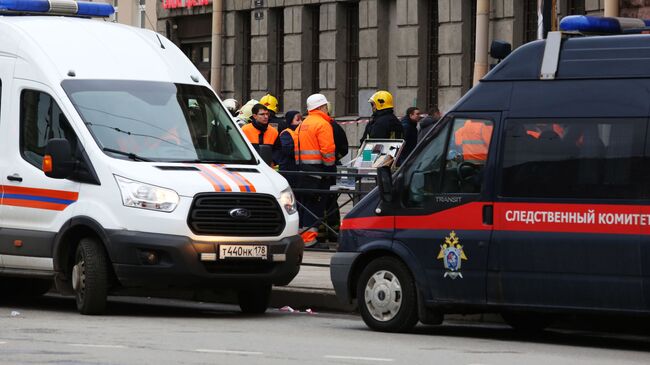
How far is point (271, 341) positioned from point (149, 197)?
92.6 inches

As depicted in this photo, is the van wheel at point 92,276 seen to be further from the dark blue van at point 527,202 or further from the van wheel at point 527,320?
the van wheel at point 527,320

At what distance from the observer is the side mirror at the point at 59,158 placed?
15.6 metres

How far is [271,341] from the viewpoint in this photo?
13.4 m

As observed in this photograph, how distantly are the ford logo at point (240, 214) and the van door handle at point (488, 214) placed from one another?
2525mm

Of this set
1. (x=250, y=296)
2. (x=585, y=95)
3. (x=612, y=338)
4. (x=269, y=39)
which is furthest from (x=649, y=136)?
(x=269, y=39)

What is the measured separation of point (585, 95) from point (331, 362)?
9.96ft

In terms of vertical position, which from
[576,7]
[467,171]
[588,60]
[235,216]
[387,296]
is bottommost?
[387,296]

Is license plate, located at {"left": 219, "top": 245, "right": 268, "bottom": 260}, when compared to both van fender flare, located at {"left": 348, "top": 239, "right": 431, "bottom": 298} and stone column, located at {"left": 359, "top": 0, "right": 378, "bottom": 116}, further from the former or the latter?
stone column, located at {"left": 359, "top": 0, "right": 378, "bottom": 116}

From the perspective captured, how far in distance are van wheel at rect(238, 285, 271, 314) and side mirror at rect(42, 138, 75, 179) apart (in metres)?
1.94

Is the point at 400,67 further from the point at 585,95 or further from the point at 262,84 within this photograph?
the point at 585,95

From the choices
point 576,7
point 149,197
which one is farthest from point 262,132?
point 576,7

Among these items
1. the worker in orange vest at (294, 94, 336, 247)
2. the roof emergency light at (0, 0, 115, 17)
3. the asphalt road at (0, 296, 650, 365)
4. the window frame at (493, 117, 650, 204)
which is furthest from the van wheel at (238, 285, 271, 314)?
the worker in orange vest at (294, 94, 336, 247)

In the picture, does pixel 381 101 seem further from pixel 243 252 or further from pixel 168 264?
pixel 168 264

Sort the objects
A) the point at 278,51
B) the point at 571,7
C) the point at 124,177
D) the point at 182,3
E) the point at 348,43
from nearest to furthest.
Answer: the point at 124,177
the point at 571,7
the point at 348,43
the point at 278,51
the point at 182,3
